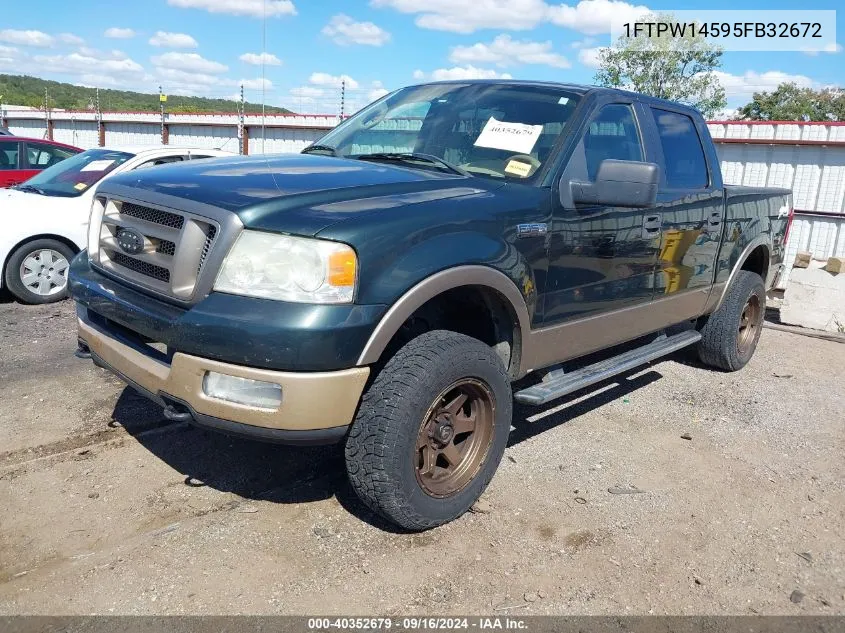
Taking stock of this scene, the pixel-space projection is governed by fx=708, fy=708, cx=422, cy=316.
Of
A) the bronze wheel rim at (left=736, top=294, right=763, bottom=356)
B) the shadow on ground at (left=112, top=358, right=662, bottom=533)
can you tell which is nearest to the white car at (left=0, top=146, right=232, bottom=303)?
the shadow on ground at (left=112, top=358, right=662, bottom=533)

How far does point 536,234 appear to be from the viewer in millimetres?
3373

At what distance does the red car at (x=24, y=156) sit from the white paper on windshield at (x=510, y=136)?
792 centimetres

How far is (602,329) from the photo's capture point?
4.01 meters

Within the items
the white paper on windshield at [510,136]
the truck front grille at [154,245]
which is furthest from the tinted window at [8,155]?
the white paper on windshield at [510,136]

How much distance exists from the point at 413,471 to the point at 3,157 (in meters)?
9.38

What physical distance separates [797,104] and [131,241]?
189 ft

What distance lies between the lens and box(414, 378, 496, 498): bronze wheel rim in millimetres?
3068

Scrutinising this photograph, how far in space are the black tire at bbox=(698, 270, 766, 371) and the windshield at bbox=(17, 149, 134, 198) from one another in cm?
594

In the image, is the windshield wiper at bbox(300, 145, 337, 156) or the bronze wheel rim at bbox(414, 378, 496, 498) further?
the windshield wiper at bbox(300, 145, 337, 156)

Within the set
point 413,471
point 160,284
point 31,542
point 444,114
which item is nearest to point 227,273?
point 160,284

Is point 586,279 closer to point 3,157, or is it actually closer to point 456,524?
→ point 456,524

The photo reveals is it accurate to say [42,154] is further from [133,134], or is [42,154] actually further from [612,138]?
[133,134]

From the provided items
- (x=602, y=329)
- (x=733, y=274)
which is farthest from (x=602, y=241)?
(x=733, y=274)

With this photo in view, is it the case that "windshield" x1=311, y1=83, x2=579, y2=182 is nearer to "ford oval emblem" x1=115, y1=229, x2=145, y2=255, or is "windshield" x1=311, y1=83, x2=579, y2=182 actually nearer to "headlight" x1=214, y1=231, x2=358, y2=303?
"headlight" x1=214, y1=231, x2=358, y2=303
